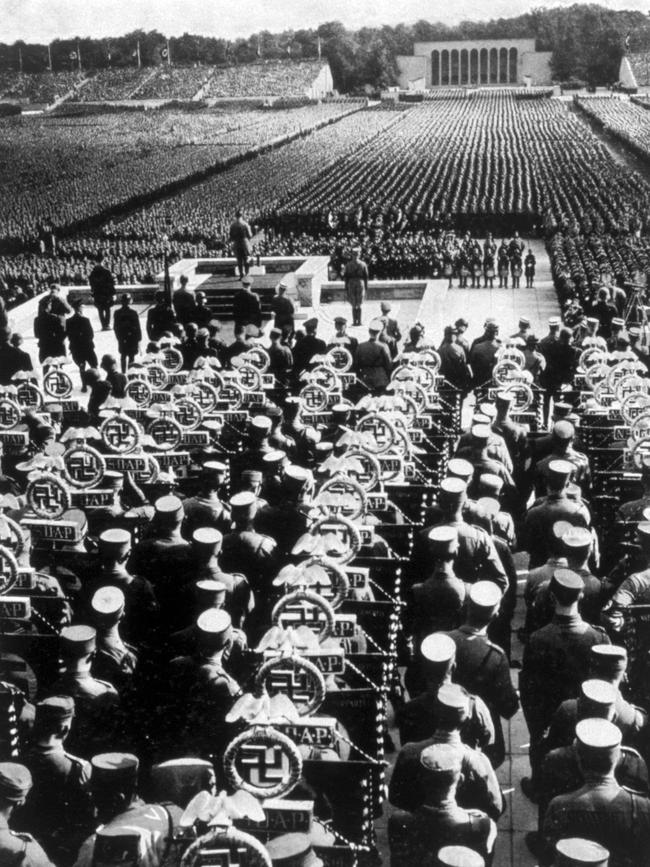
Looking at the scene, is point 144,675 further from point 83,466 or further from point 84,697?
point 83,466

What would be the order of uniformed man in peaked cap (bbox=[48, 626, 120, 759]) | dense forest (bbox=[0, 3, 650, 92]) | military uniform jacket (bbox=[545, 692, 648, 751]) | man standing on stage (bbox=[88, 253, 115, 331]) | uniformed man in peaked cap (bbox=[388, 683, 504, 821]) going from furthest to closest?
dense forest (bbox=[0, 3, 650, 92])
man standing on stage (bbox=[88, 253, 115, 331])
uniformed man in peaked cap (bbox=[48, 626, 120, 759])
military uniform jacket (bbox=[545, 692, 648, 751])
uniformed man in peaked cap (bbox=[388, 683, 504, 821])

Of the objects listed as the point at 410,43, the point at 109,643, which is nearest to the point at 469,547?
the point at 109,643

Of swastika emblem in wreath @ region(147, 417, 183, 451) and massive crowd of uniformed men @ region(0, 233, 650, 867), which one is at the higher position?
swastika emblem in wreath @ region(147, 417, 183, 451)

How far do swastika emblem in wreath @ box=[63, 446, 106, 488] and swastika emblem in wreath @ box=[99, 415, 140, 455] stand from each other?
778 millimetres

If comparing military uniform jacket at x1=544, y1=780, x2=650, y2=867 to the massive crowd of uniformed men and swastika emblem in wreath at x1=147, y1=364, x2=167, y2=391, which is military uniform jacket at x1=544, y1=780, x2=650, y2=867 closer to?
the massive crowd of uniformed men

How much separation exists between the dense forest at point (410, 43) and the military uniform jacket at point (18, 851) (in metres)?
54.9

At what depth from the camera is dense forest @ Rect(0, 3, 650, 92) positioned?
249ft

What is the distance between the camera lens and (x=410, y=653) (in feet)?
22.6

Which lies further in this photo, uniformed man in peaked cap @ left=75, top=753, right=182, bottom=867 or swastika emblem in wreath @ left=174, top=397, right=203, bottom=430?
swastika emblem in wreath @ left=174, top=397, right=203, bottom=430

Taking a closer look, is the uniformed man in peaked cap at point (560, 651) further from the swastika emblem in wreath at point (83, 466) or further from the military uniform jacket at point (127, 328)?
the military uniform jacket at point (127, 328)

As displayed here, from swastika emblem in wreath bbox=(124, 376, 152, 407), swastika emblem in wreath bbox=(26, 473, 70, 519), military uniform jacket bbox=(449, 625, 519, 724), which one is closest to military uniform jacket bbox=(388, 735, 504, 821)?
military uniform jacket bbox=(449, 625, 519, 724)

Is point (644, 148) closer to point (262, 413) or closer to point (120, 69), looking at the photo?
point (120, 69)

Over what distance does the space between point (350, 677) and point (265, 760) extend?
4.82ft

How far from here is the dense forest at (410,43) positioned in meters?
75.9
